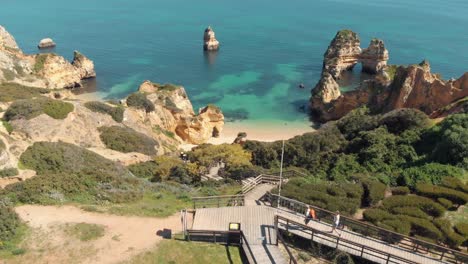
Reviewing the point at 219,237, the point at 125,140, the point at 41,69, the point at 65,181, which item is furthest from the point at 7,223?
the point at 41,69

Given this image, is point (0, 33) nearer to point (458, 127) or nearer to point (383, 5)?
point (458, 127)

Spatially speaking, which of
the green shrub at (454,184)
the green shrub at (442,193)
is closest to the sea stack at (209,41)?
the green shrub at (454,184)

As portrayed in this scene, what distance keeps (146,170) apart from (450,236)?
24.1 m

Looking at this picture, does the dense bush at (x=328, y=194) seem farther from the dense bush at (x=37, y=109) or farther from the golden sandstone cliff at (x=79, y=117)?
the dense bush at (x=37, y=109)

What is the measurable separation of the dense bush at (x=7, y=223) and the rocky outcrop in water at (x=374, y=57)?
276 ft

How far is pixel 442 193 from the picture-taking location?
23500mm

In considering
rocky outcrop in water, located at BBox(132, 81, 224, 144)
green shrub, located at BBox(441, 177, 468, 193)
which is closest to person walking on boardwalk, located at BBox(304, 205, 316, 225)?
green shrub, located at BBox(441, 177, 468, 193)

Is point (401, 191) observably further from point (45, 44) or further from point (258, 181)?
point (45, 44)

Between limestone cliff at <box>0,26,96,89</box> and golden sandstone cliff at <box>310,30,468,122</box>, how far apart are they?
47.3 m

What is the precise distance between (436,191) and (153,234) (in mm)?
16536

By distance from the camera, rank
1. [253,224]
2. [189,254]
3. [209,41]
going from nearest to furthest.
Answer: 1. [189,254]
2. [253,224]
3. [209,41]

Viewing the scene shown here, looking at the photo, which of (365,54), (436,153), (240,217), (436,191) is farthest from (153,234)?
(365,54)

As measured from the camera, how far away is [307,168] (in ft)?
115

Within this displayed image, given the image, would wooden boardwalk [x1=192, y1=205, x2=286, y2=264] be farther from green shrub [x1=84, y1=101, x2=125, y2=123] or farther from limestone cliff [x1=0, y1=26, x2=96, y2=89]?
limestone cliff [x1=0, y1=26, x2=96, y2=89]
